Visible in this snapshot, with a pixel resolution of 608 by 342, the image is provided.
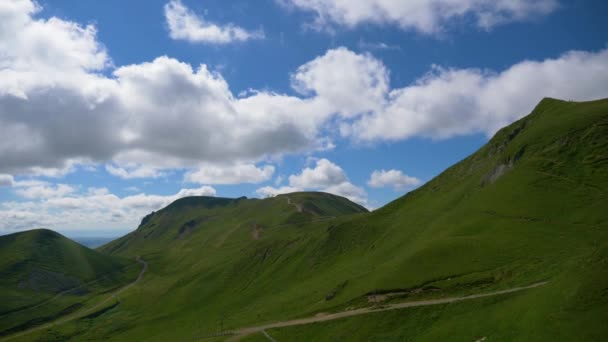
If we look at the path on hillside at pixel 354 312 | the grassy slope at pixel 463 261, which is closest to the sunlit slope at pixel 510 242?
the grassy slope at pixel 463 261

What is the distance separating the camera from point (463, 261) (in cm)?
7550

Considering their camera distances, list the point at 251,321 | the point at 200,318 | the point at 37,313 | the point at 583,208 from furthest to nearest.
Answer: the point at 37,313 → the point at 200,318 → the point at 251,321 → the point at 583,208

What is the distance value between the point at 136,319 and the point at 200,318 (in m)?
41.9

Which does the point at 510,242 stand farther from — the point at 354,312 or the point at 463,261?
the point at 354,312

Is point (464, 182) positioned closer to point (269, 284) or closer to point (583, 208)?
point (583, 208)

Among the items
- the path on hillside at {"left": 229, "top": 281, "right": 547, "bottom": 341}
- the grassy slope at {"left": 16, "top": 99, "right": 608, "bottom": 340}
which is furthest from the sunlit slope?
the path on hillside at {"left": 229, "top": 281, "right": 547, "bottom": 341}

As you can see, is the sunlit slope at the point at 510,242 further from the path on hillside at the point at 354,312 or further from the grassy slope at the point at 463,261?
the path on hillside at the point at 354,312

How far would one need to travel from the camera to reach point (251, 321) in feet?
333

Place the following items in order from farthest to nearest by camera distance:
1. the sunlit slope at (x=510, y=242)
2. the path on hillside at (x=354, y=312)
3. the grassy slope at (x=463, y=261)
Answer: the path on hillside at (x=354, y=312) → the grassy slope at (x=463, y=261) → the sunlit slope at (x=510, y=242)

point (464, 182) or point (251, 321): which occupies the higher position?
point (464, 182)

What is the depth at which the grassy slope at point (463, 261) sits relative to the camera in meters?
48.4

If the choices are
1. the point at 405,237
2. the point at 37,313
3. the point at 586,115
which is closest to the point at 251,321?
the point at 405,237

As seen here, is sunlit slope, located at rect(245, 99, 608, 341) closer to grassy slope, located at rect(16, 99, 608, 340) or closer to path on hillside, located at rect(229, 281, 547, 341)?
grassy slope, located at rect(16, 99, 608, 340)

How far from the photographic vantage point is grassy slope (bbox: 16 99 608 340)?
4841cm
